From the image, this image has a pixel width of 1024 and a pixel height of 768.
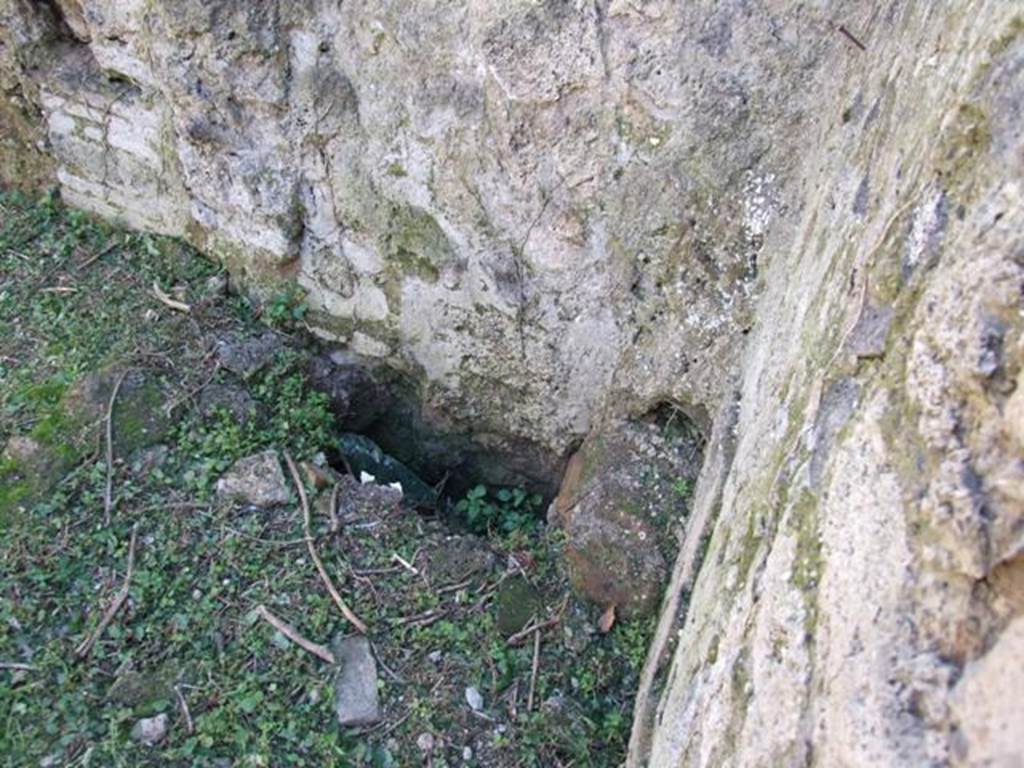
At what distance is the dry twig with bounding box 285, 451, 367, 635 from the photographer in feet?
8.25

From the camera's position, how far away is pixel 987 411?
36.5 inches

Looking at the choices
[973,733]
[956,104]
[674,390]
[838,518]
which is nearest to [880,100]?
[956,104]

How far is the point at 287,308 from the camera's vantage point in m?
3.15

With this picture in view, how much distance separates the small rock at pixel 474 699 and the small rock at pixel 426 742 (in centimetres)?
13

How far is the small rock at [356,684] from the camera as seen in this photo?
2.36 metres

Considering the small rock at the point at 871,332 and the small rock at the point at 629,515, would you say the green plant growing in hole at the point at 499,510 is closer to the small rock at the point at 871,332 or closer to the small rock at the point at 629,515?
the small rock at the point at 629,515

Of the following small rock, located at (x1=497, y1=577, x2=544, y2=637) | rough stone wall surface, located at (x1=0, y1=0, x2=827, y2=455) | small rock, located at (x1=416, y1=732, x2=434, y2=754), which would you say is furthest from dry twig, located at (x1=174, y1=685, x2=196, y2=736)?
rough stone wall surface, located at (x1=0, y1=0, x2=827, y2=455)

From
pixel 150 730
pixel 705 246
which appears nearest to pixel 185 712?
pixel 150 730

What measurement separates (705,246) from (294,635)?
1.43 meters

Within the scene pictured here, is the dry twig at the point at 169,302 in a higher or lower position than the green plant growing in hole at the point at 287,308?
lower

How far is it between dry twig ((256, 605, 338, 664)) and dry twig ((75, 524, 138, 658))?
0.35 meters

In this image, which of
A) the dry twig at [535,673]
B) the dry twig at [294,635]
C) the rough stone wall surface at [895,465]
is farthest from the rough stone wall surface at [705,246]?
the dry twig at [294,635]

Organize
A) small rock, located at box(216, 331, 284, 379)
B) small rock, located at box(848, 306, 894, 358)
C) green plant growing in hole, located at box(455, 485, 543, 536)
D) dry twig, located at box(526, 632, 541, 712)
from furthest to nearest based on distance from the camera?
1. green plant growing in hole, located at box(455, 485, 543, 536)
2. small rock, located at box(216, 331, 284, 379)
3. dry twig, located at box(526, 632, 541, 712)
4. small rock, located at box(848, 306, 894, 358)

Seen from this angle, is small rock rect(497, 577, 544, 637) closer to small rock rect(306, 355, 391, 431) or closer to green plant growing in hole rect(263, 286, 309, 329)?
small rock rect(306, 355, 391, 431)
